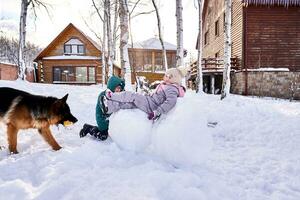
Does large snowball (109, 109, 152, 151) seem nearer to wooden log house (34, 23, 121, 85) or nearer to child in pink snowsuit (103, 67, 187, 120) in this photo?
child in pink snowsuit (103, 67, 187, 120)

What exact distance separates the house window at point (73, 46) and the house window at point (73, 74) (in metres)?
1.60

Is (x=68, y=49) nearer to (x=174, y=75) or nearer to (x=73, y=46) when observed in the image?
(x=73, y=46)

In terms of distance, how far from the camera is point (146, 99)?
5.02m

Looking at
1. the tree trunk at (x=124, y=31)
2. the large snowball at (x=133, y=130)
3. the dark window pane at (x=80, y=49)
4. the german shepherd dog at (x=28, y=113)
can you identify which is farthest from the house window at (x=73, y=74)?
the large snowball at (x=133, y=130)

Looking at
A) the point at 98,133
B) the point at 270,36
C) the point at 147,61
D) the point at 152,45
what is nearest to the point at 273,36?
the point at 270,36

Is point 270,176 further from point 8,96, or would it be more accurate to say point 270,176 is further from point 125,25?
point 125,25

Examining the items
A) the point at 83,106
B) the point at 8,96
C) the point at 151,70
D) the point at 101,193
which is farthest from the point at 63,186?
the point at 151,70

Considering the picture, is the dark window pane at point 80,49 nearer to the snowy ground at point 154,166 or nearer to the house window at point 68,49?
the house window at point 68,49

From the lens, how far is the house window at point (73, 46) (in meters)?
33.0

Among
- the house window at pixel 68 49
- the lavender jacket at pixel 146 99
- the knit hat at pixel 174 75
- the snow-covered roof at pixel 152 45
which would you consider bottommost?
the lavender jacket at pixel 146 99

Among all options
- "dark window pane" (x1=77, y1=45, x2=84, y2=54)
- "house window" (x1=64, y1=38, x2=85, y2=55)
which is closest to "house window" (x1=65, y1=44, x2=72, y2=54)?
"house window" (x1=64, y1=38, x2=85, y2=55)

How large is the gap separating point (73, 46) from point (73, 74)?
9.09 feet

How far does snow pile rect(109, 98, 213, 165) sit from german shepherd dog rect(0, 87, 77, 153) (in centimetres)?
111

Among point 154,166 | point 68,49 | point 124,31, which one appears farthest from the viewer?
point 68,49
